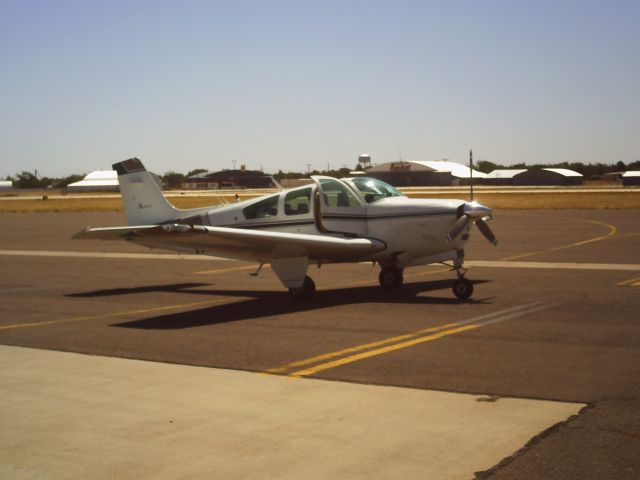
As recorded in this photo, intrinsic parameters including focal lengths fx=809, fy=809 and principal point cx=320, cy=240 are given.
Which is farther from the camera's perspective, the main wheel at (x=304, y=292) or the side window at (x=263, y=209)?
the side window at (x=263, y=209)

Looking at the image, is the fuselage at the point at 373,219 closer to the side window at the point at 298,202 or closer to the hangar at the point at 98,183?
the side window at the point at 298,202

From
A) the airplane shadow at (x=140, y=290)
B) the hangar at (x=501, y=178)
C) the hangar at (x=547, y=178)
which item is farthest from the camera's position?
the hangar at (x=501, y=178)

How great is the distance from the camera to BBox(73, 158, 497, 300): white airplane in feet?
51.3

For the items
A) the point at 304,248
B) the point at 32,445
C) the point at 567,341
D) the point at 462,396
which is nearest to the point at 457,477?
the point at 462,396

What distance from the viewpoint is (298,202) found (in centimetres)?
1681

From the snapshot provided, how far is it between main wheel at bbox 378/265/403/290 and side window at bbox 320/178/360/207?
152 cm

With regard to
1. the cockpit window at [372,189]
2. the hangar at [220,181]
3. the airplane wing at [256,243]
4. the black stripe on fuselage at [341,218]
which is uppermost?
the hangar at [220,181]

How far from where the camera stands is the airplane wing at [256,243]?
14656 millimetres

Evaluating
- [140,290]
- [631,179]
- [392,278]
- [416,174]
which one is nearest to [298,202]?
[392,278]

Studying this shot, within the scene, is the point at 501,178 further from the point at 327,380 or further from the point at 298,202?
the point at 327,380

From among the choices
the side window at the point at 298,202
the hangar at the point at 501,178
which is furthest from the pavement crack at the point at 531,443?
the hangar at the point at 501,178

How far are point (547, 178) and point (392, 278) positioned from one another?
13842cm

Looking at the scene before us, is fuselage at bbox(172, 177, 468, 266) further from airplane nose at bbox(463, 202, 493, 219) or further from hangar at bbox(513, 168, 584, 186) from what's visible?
hangar at bbox(513, 168, 584, 186)

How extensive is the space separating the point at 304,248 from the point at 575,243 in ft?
49.1
